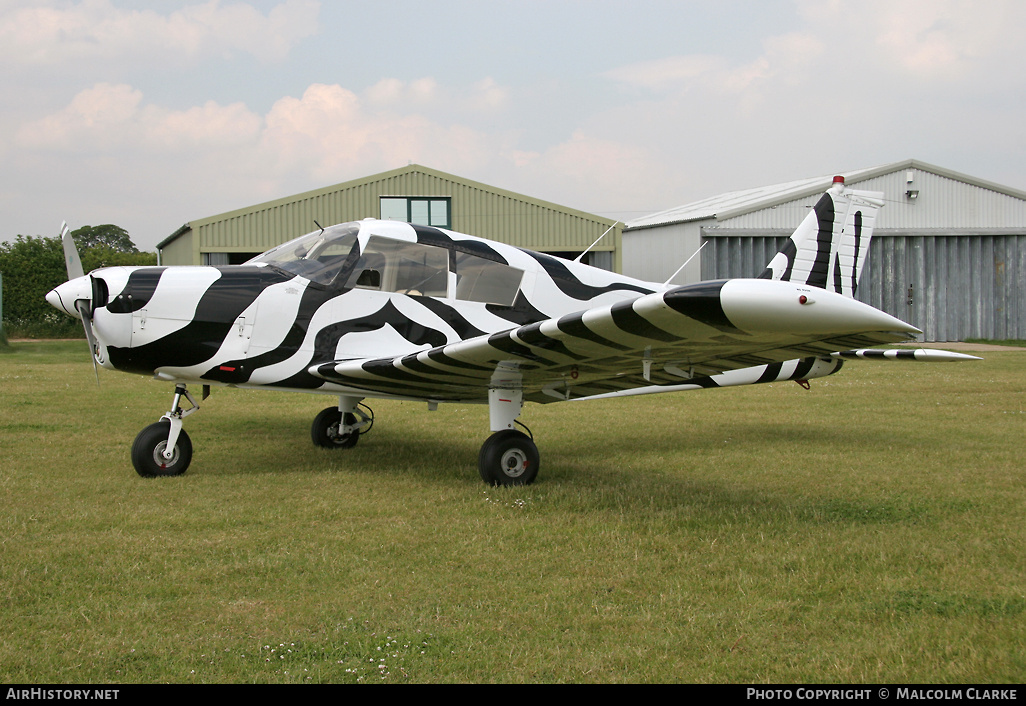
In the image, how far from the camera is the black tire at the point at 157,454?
6.57 m

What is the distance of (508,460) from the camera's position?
6441 mm

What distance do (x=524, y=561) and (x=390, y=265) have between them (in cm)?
349

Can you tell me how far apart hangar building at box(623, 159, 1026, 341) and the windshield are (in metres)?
20.0

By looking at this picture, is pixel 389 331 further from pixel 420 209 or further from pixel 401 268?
pixel 420 209

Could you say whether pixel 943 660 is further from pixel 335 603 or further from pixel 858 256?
pixel 858 256

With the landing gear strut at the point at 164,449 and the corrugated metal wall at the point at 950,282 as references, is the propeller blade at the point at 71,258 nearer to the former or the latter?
the landing gear strut at the point at 164,449

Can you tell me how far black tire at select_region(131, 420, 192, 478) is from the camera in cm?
657

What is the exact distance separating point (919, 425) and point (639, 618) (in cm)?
737

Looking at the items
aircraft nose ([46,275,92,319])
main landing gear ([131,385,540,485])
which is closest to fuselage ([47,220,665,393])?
aircraft nose ([46,275,92,319])

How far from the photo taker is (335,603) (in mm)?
3746

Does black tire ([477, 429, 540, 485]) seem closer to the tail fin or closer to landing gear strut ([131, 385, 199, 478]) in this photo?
landing gear strut ([131, 385, 199, 478])

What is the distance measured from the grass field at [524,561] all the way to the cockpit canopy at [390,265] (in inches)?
64.8

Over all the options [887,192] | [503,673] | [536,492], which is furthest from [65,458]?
[887,192]

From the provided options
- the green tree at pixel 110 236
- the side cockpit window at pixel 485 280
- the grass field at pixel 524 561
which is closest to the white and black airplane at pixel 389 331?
the side cockpit window at pixel 485 280
